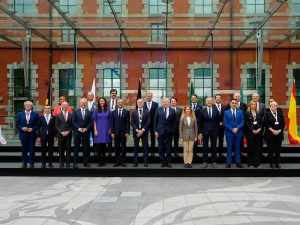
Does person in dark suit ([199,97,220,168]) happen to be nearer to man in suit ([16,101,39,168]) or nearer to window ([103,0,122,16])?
man in suit ([16,101,39,168])

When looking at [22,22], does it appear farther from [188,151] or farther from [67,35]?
[188,151]

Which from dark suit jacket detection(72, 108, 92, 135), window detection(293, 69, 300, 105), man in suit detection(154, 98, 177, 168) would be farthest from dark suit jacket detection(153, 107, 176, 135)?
window detection(293, 69, 300, 105)

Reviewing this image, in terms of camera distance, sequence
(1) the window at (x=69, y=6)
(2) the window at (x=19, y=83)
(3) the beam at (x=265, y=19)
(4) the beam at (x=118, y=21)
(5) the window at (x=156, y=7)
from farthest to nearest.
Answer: (2) the window at (x=19, y=83) → (5) the window at (x=156, y=7) → (1) the window at (x=69, y=6) → (4) the beam at (x=118, y=21) → (3) the beam at (x=265, y=19)

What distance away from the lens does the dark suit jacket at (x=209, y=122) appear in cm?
1090

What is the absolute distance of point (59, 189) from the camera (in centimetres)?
898

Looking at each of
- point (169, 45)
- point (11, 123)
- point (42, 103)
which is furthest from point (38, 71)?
point (169, 45)

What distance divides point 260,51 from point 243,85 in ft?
4.66

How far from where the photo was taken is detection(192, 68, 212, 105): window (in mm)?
16203

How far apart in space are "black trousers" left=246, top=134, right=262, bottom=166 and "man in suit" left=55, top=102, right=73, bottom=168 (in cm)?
430

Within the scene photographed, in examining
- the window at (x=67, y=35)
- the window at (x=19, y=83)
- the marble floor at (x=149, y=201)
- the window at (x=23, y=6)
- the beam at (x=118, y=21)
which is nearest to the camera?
the marble floor at (x=149, y=201)

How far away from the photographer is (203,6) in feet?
52.6

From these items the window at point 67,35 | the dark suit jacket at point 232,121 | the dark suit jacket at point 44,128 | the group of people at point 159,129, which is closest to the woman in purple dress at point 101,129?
the group of people at point 159,129

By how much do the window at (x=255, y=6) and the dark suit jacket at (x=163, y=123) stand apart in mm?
5265

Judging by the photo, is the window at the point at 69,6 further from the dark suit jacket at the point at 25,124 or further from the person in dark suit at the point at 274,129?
the person in dark suit at the point at 274,129
